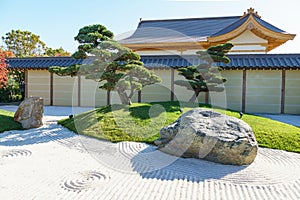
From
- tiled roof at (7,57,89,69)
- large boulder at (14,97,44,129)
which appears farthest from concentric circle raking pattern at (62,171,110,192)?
→ tiled roof at (7,57,89,69)

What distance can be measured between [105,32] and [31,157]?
502 centimetres

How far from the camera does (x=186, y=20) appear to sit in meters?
18.5

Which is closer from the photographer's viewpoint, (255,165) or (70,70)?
(255,165)

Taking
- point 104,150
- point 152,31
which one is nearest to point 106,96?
point 152,31

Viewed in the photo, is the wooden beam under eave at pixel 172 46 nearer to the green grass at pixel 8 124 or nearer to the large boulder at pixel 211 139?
the green grass at pixel 8 124

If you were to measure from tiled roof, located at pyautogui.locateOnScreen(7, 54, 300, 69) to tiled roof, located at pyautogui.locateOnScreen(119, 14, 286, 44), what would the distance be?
2.07 meters

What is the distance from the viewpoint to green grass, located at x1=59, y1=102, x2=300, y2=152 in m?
6.18

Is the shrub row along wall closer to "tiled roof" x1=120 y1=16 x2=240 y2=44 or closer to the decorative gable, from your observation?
the decorative gable

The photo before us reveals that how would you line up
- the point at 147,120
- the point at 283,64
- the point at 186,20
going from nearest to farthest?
the point at 147,120, the point at 283,64, the point at 186,20

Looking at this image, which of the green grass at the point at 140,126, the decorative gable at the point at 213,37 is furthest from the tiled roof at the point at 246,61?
the green grass at the point at 140,126

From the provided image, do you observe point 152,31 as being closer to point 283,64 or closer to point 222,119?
point 283,64

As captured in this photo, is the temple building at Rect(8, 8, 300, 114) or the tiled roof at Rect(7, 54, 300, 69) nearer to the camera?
the tiled roof at Rect(7, 54, 300, 69)

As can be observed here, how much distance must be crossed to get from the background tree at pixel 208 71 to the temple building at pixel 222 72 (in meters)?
2.04

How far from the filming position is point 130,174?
419cm
